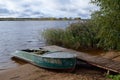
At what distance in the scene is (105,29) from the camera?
10.9 m

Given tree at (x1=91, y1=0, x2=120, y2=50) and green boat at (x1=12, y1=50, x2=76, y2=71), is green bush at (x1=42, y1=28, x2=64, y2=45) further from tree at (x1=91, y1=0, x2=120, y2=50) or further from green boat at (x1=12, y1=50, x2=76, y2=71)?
tree at (x1=91, y1=0, x2=120, y2=50)

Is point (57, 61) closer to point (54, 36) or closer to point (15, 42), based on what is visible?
point (54, 36)

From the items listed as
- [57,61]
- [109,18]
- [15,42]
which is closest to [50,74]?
[57,61]

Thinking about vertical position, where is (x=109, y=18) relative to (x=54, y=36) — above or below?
above

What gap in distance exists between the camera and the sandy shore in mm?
11015

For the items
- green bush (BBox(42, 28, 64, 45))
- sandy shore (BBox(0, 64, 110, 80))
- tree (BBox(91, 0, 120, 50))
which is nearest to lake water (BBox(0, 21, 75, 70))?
green bush (BBox(42, 28, 64, 45))

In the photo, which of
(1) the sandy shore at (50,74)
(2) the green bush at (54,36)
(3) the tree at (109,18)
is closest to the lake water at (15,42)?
(2) the green bush at (54,36)

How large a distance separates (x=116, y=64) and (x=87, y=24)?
29.1 feet

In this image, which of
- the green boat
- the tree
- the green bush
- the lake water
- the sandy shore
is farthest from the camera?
the green bush

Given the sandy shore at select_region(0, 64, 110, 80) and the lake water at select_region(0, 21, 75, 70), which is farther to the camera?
the lake water at select_region(0, 21, 75, 70)

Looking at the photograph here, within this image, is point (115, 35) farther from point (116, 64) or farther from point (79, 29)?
point (79, 29)

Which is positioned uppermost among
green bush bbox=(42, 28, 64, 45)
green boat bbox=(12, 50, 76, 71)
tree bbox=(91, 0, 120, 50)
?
tree bbox=(91, 0, 120, 50)

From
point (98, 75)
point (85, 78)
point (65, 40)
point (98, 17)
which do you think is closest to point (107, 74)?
point (98, 75)

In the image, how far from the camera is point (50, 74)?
11875mm
